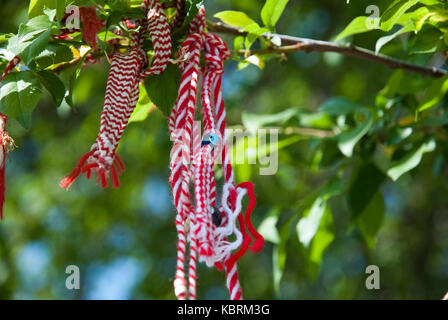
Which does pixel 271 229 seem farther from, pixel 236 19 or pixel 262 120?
pixel 236 19

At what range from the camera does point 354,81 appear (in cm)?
173

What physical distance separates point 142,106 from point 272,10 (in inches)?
7.6

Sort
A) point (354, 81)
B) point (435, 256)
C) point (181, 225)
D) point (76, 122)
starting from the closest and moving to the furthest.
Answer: point (181, 225), point (354, 81), point (435, 256), point (76, 122)

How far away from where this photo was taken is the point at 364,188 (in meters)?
0.93

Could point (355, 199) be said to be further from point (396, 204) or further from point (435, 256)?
point (396, 204)

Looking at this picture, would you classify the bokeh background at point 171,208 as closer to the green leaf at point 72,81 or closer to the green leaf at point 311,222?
the green leaf at point 311,222

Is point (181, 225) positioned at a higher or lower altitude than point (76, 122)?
lower

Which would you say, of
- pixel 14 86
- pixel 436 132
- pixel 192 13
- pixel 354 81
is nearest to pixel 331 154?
pixel 436 132

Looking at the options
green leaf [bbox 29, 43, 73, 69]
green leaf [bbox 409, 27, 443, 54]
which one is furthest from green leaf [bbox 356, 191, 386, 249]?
green leaf [bbox 29, 43, 73, 69]

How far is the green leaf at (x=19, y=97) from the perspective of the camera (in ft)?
1.70

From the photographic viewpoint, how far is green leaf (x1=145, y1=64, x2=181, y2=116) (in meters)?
0.58

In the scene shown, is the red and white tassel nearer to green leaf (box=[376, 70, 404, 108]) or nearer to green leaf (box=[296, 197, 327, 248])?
green leaf (box=[296, 197, 327, 248])
